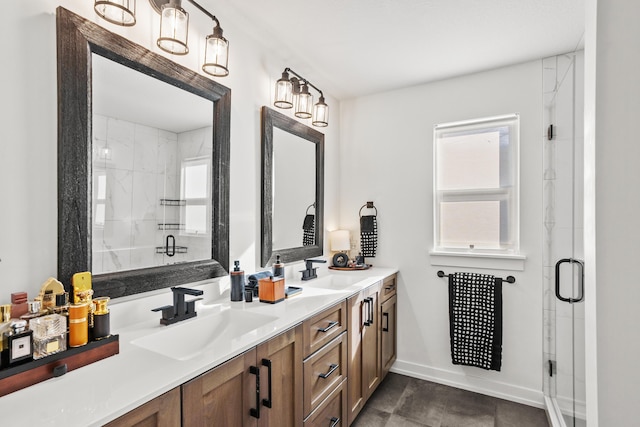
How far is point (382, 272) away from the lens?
2750 millimetres

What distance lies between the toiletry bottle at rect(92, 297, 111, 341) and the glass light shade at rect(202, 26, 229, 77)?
1173 mm

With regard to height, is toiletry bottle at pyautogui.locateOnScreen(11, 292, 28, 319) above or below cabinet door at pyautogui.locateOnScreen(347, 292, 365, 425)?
above

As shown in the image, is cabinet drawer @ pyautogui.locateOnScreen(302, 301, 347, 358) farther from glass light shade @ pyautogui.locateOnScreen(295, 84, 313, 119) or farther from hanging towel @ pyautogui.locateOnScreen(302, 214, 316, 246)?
glass light shade @ pyautogui.locateOnScreen(295, 84, 313, 119)

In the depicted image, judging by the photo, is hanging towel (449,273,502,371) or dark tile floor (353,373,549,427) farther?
hanging towel (449,273,502,371)

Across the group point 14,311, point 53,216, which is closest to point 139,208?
point 53,216

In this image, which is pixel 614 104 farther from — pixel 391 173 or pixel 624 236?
pixel 391 173

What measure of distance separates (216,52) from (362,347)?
6.40 ft

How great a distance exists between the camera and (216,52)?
5.43ft

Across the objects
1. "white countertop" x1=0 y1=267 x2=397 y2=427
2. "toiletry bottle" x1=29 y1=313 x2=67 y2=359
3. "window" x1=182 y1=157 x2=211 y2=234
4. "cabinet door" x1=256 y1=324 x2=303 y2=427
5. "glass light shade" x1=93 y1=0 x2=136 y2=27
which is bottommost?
"cabinet door" x1=256 y1=324 x2=303 y2=427

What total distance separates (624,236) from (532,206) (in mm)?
1725

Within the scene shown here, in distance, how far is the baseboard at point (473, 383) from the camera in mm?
2461

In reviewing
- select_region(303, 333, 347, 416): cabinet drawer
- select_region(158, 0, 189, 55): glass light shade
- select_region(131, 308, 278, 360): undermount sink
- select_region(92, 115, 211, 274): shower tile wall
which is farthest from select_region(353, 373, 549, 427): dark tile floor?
select_region(158, 0, 189, 55): glass light shade

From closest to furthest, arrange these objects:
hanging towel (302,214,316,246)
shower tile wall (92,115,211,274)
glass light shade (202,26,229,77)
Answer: shower tile wall (92,115,211,274), glass light shade (202,26,229,77), hanging towel (302,214,316,246)

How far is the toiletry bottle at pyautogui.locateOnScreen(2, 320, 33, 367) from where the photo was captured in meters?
0.89
